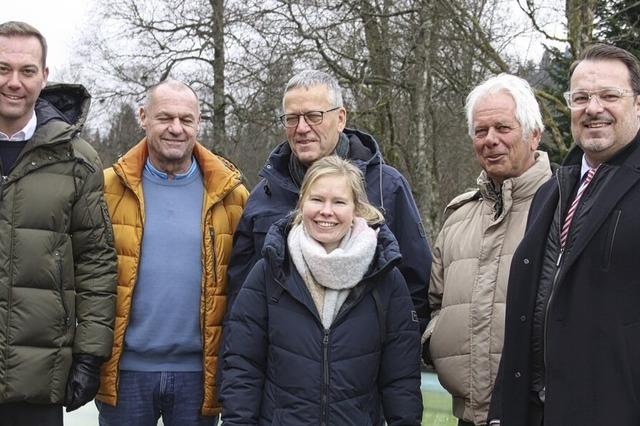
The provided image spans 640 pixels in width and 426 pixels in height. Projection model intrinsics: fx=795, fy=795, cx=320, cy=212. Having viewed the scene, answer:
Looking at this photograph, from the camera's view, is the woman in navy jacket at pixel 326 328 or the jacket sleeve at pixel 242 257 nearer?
the woman in navy jacket at pixel 326 328

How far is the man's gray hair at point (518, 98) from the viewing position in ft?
10.5

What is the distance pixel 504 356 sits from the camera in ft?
9.09

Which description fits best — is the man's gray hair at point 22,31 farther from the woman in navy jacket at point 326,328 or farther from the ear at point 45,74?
the woman in navy jacket at point 326,328

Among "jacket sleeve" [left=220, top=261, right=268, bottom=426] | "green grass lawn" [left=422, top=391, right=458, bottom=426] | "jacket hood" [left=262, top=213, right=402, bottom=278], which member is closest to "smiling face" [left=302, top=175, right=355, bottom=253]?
"jacket hood" [left=262, top=213, right=402, bottom=278]

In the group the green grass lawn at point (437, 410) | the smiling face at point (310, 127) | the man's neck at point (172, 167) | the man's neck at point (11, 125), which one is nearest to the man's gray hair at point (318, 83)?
the smiling face at point (310, 127)

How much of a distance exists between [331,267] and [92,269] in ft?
3.55

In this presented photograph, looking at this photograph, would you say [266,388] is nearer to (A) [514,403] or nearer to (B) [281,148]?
(A) [514,403]

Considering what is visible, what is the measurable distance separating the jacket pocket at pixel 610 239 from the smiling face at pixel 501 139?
795 millimetres

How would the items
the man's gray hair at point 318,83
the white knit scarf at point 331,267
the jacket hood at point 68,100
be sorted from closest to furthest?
1. the white knit scarf at point 331,267
2. the jacket hood at point 68,100
3. the man's gray hair at point 318,83

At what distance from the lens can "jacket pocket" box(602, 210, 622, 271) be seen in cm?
243

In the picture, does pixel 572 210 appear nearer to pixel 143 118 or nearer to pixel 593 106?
pixel 593 106

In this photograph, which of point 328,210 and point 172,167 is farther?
point 172,167

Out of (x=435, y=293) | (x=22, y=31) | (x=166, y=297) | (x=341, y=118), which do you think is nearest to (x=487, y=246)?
(x=435, y=293)

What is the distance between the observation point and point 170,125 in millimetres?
3707
